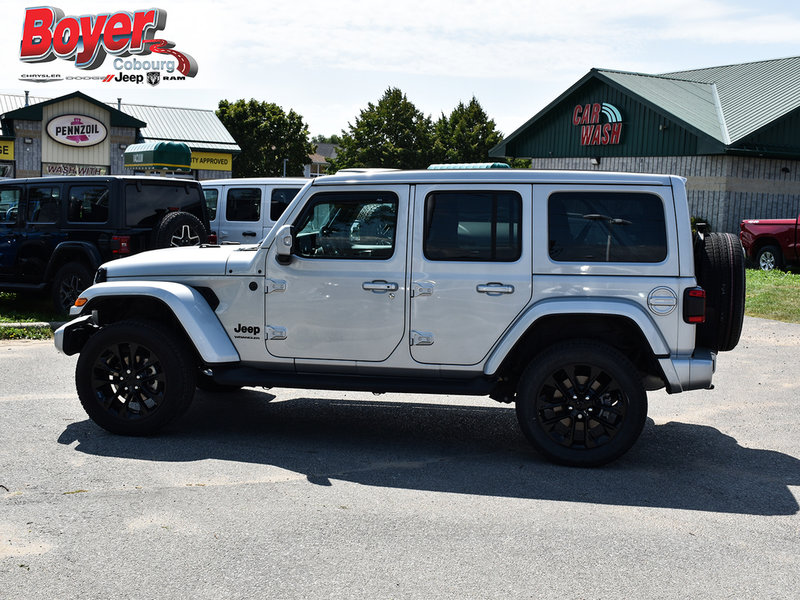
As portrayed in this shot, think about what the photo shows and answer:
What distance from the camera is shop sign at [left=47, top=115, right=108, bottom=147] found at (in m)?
35.3

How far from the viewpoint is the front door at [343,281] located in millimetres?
6184

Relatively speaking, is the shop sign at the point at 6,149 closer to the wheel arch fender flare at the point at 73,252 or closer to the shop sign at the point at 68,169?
the shop sign at the point at 68,169

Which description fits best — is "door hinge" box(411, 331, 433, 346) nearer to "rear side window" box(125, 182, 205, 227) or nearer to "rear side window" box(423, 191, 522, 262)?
"rear side window" box(423, 191, 522, 262)

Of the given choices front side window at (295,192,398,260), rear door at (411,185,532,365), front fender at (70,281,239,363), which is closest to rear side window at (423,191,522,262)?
rear door at (411,185,532,365)

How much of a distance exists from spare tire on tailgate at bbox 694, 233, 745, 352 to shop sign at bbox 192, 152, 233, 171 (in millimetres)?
33229

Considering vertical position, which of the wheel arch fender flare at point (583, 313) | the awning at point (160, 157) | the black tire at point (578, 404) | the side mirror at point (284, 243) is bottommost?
the black tire at point (578, 404)

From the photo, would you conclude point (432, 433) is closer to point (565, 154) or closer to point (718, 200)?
point (718, 200)

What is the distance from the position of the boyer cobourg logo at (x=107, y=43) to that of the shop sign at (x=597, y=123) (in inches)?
694

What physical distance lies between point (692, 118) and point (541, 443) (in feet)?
78.0

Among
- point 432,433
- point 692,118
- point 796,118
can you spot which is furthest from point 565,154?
point 432,433

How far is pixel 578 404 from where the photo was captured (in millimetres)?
5918

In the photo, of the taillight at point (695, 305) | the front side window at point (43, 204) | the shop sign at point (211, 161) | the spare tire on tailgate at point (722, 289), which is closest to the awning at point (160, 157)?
the front side window at point (43, 204)

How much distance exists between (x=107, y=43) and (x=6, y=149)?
23.6 ft

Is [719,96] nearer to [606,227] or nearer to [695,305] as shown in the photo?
[606,227]
